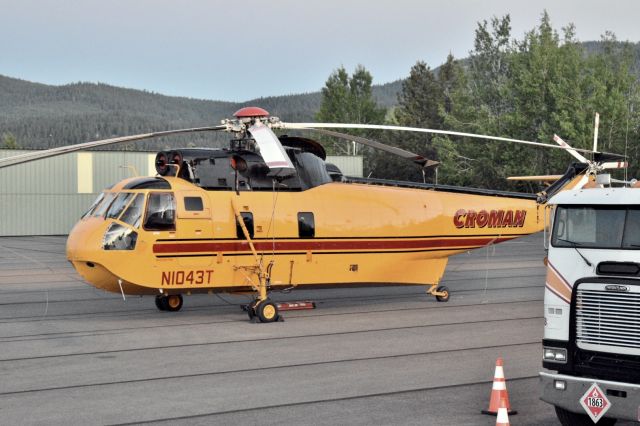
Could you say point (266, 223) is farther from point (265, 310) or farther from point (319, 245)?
point (265, 310)

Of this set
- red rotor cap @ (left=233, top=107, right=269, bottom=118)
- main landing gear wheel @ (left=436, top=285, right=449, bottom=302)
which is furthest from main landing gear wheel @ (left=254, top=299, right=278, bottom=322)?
main landing gear wheel @ (left=436, top=285, right=449, bottom=302)

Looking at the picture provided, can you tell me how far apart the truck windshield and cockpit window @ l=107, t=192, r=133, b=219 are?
9.93 m

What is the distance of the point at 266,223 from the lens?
18.8 meters

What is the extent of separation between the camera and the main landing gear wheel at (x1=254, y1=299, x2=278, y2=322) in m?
18.1

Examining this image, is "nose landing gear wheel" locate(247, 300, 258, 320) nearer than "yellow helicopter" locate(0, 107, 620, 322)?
No

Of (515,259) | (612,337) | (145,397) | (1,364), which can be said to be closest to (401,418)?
(612,337)

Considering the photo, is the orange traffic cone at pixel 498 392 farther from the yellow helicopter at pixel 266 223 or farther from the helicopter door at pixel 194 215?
the helicopter door at pixel 194 215

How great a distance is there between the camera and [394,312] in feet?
65.3

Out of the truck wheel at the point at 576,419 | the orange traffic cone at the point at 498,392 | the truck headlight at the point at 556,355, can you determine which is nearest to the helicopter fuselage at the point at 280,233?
the orange traffic cone at the point at 498,392

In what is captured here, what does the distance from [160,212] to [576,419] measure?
1040cm

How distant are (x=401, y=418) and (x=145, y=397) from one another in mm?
3405

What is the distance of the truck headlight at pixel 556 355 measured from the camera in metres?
9.55

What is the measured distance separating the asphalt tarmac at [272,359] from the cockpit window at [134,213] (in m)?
2.06

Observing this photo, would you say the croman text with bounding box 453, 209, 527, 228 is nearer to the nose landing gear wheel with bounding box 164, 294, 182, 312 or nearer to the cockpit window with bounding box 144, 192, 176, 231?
the nose landing gear wheel with bounding box 164, 294, 182, 312
